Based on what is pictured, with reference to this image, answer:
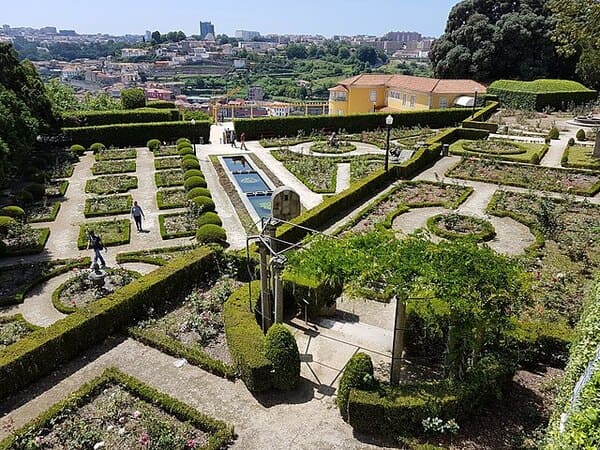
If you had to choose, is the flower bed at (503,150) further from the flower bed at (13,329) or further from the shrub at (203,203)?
the flower bed at (13,329)

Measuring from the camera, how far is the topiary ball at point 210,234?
1584cm

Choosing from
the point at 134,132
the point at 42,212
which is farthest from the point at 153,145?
the point at 42,212

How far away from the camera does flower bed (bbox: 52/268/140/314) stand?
501 inches

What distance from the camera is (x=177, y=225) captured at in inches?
712

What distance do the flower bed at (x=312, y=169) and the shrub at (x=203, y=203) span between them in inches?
196

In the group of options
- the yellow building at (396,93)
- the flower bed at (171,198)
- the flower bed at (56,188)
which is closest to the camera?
the flower bed at (171,198)

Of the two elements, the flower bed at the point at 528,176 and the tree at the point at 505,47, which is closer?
the flower bed at the point at 528,176

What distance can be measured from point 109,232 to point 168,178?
267 inches

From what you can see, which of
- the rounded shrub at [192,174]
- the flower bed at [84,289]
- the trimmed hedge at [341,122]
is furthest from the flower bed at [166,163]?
the flower bed at [84,289]

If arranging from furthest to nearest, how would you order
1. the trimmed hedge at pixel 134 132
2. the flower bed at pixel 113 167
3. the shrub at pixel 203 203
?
the trimmed hedge at pixel 134 132 → the flower bed at pixel 113 167 → the shrub at pixel 203 203

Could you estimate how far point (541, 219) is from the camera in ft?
54.0

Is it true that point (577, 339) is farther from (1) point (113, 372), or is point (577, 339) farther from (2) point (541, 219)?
(2) point (541, 219)

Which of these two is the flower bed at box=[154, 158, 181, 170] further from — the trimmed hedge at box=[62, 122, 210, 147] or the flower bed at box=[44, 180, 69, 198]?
the trimmed hedge at box=[62, 122, 210, 147]

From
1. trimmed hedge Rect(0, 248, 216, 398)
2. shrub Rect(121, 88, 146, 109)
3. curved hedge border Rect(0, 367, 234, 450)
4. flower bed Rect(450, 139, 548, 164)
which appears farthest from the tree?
curved hedge border Rect(0, 367, 234, 450)
